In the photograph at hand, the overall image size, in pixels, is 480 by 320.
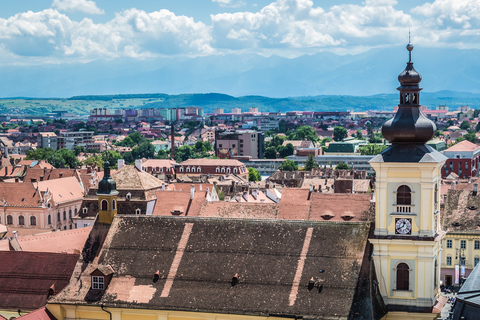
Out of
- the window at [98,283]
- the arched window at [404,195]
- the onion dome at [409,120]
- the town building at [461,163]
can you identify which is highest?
the onion dome at [409,120]

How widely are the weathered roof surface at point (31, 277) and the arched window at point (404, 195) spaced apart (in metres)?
22.2

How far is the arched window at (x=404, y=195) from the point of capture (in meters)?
43.2

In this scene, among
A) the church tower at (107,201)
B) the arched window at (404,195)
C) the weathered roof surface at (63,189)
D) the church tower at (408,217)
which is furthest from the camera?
the weathered roof surface at (63,189)

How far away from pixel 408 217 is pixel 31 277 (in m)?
25.5

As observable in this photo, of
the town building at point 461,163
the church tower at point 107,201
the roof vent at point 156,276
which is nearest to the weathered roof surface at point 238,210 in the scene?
the church tower at point 107,201

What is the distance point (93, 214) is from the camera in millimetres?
95375

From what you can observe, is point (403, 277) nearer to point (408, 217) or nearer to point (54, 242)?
point (408, 217)

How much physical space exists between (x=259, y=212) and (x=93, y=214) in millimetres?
28436

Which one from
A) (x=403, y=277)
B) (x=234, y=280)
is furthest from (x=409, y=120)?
(x=234, y=280)

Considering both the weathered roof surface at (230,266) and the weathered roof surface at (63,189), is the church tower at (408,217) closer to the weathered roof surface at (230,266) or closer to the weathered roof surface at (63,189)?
the weathered roof surface at (230,266)

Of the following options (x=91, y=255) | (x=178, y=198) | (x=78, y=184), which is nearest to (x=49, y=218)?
(x=78, y=184)

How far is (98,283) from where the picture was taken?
4581cm

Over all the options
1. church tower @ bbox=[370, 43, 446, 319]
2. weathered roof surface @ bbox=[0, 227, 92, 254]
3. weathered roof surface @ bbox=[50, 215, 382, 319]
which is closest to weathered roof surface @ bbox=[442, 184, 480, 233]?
weathered roof surface @ bbox=[0, 227, 92, 254]

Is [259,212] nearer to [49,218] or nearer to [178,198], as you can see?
[178,198]
